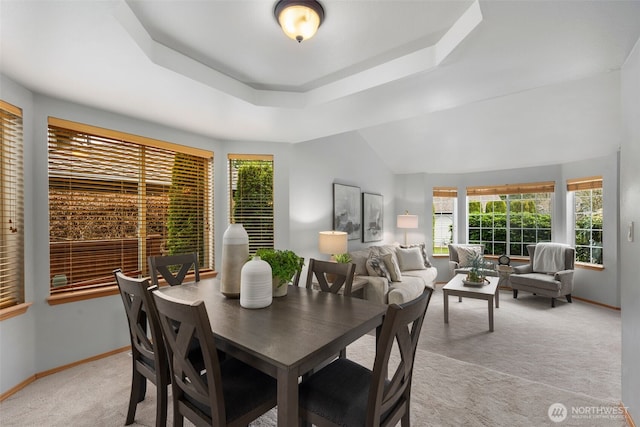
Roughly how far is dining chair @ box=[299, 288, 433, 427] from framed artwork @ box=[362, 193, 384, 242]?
3.98 metres

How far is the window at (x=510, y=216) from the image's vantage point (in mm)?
5754

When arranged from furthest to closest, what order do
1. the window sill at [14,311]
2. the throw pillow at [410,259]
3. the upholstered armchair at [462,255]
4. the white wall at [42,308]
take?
the upholstered armchair at [462,255] < the throw pillow at [410,259] < the white wall at [42,308] < the window sill at [14,311]

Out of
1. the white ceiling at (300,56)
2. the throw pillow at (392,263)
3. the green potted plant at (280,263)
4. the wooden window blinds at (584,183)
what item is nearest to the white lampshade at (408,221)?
the throw pillow at (392,263)

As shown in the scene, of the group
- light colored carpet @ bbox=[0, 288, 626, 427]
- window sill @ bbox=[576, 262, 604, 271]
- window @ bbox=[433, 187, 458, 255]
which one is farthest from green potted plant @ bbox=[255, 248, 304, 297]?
window sill @ bbox=[576, 262, 604, 271]

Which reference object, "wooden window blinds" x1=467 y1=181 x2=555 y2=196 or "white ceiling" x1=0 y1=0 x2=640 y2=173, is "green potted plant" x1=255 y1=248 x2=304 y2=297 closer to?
"white ceiling" x1=0 y1=0 x2=640 y2=173

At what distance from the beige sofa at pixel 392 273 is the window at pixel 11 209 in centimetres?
309

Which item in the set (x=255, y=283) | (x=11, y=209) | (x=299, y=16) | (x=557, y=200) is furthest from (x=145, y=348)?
(x=557, y=200)

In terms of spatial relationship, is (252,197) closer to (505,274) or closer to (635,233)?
(635,233)

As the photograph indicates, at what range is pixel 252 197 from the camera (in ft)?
12.9

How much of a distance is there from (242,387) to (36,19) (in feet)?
7.16

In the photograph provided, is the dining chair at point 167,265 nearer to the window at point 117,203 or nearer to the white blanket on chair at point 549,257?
the window at point 117,203

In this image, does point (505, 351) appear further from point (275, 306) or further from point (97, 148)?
point (97, 148)

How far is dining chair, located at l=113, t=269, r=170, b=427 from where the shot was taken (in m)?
1.63

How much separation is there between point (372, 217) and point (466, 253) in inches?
80.2
